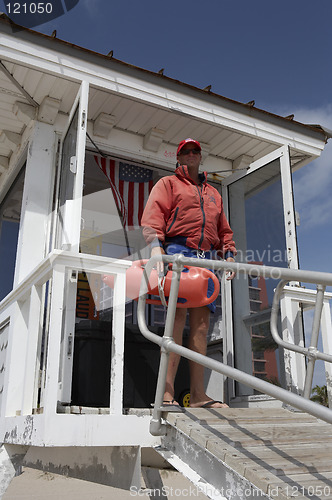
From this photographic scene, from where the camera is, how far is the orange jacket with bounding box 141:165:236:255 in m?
3.15

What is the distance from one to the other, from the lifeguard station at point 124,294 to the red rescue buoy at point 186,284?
0.15m

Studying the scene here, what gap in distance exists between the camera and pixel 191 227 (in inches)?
128

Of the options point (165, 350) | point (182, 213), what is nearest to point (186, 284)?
point (182, 213)

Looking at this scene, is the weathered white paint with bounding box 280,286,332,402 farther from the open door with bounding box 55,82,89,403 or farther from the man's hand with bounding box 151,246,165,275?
the open door with bounding box 55,82,89,403

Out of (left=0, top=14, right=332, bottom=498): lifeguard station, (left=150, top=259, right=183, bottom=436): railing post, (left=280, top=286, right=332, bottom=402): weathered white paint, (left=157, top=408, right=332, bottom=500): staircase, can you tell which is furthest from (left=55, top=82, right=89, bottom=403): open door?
(left=280, top=286, right=332, bottom=402): weathered white paint

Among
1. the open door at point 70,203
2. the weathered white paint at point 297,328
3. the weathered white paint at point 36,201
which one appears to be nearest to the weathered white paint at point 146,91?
the open door at point 70,203

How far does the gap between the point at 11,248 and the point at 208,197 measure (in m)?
2.52

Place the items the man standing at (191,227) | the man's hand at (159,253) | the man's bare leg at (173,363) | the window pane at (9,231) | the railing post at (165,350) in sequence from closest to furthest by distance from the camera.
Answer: the railing post at (165,350) → the man's bare leg at (173,363) → the man's hand at (159,253) → the man standing at (191,227) → the window pane at (9,231)

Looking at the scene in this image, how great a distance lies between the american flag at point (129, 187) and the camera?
5070mm

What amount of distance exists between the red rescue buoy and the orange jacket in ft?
0.83

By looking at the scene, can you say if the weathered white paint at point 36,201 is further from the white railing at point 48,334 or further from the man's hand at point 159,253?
the man's hand at point 159,253

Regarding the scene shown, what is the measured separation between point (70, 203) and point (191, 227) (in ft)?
3.17

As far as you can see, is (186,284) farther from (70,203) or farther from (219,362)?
(70,203)

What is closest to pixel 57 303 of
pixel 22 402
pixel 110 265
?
pixel 110 265
